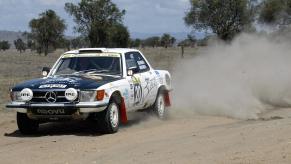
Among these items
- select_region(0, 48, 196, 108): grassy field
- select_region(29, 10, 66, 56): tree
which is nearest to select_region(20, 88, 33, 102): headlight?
select_region(0, 48, 196, 108): grassy field

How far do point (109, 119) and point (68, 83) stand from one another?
97cm

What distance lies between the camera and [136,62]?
1273cm

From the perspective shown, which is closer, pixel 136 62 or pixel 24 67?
pixel 136 62

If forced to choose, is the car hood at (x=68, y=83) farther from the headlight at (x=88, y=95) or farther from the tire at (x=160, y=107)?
the tire at (x=160, y=107)

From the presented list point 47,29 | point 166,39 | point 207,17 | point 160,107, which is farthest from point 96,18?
point 166,39

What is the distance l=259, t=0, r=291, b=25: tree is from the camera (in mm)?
43375

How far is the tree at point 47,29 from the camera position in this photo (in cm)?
6044

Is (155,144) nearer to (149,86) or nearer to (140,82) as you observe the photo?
(140,82)

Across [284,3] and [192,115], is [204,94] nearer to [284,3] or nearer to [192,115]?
[192,115]

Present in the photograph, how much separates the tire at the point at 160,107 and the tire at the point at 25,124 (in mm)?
2975

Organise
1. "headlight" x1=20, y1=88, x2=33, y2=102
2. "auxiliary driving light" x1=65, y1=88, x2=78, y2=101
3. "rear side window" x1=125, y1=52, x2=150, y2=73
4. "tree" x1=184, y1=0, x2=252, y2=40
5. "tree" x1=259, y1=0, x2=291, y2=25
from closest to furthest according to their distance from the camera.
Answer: "auxiliary driving light" x1=65, y1=88, x2=78, y2=101 → "headlight" x1=20, y1=88, x2=33, y2=102 → "rear side window" x1=125, y1=52, x2=150, y2=73 → "tree" x1=184, y1=0, x2=252, y2=40 → "tree" x1=259, y1=0, x2=291, y2=25

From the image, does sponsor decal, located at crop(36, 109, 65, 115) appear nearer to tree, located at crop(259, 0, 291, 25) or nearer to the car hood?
the car hood

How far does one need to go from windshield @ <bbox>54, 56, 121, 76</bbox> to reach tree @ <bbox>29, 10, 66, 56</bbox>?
4883cm

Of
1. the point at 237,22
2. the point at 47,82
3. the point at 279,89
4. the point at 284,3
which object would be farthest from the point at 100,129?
the point at 284,3
